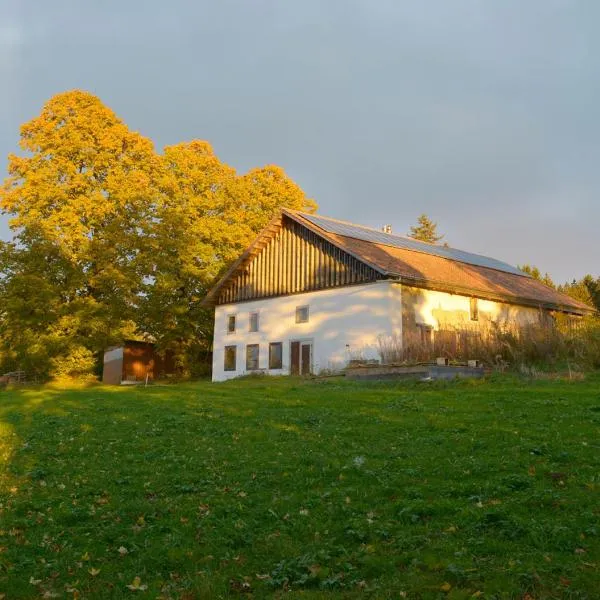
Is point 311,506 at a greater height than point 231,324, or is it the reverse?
point 231,324

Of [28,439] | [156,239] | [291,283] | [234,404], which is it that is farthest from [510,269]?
[28,439]

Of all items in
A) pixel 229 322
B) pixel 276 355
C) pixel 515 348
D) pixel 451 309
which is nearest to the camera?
pixel 515 348

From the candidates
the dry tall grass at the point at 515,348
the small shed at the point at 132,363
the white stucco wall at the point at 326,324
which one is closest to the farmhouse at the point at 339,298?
the white stucco wall at the point at 326,324

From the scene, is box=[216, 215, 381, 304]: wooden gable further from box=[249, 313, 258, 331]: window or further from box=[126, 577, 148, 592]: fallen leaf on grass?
box=[126, 577, 148, 592]: fallen leaf on grass

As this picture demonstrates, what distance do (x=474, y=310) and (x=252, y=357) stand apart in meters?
13.8

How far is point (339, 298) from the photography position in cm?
3678

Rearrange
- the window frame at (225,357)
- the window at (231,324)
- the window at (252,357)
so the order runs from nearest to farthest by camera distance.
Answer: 1. the window at (252,357)
2. the window frame at (225,357)
3. the window at (231,324)

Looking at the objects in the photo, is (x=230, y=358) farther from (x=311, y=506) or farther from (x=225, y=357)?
(x=311, y=506)

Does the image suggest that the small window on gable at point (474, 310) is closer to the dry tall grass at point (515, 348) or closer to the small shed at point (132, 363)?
the dry tall grass at point (515, 348)

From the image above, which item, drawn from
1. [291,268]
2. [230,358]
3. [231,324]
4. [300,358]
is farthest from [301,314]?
[230,358]

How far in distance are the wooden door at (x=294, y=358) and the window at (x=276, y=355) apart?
1.04 meters

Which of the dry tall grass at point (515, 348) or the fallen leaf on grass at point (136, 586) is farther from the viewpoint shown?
the dry tall grass at point (515, 348)

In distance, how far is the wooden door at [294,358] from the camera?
38750mm

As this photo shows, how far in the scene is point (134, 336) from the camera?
44.2 meters
